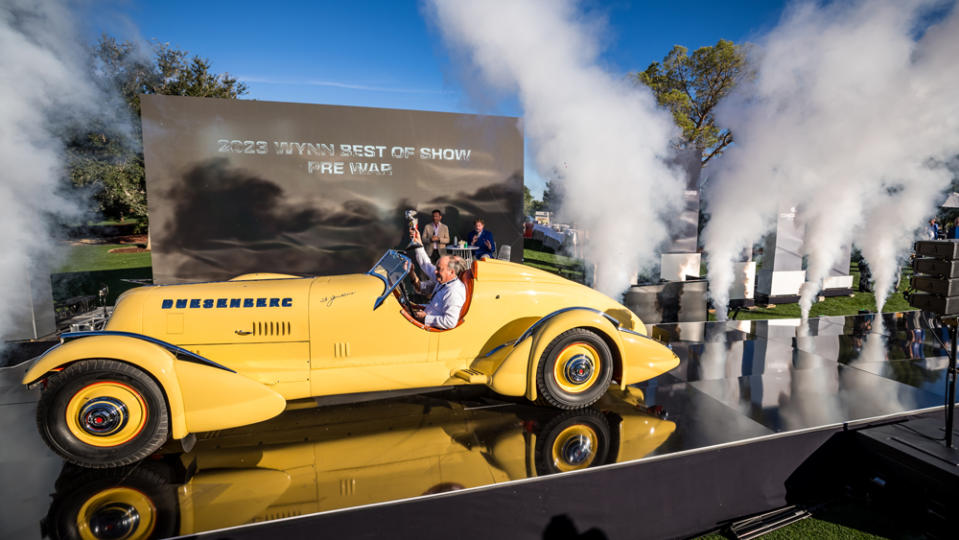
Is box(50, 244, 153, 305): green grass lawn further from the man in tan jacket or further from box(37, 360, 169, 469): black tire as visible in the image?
box(37, 360, 169, 469): black tire

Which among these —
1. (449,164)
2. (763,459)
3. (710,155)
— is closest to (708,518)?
(763,459)

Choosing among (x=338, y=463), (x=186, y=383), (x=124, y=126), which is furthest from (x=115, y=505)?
(x=124, y=126)

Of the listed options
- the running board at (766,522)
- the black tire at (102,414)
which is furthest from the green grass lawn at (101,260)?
the running board at (766,522)

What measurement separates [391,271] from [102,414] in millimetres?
1937

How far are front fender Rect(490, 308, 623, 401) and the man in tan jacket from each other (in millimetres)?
5180

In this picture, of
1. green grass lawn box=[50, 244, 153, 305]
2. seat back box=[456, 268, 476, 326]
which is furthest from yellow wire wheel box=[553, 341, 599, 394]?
green grass lawn box=[50, 244, 153, 305]

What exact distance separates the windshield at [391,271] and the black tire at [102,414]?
1444mm

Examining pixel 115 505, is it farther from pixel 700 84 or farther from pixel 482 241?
pixel 700 84

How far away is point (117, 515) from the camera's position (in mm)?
2352

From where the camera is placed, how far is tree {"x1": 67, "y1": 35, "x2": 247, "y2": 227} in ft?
25.0

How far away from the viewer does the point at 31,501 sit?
2438 mm

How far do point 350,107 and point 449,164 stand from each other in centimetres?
203

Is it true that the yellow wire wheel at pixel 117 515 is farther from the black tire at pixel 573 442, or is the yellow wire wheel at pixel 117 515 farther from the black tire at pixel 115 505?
the black tire at pixel 573 442

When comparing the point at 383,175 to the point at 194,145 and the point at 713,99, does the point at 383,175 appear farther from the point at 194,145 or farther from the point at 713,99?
the point at 713,99
